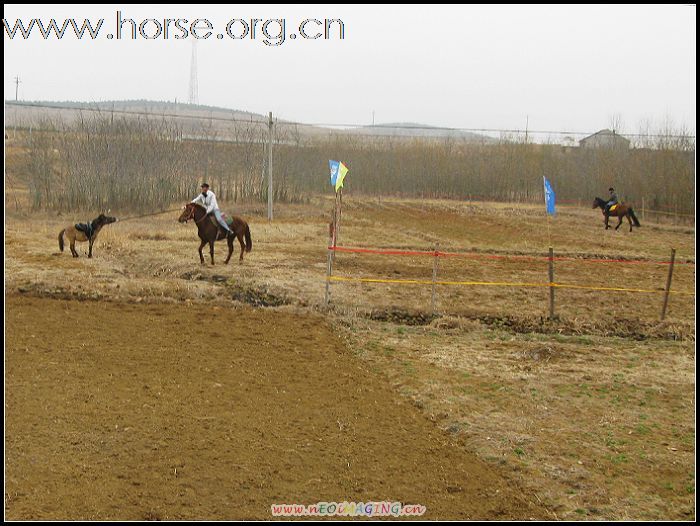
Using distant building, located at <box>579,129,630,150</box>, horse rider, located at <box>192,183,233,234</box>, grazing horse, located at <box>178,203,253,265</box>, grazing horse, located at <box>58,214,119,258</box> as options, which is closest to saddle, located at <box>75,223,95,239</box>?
grazing horse, located at <box>58,214,119,258</box>

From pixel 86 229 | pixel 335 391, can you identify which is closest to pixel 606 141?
pixel 86 229

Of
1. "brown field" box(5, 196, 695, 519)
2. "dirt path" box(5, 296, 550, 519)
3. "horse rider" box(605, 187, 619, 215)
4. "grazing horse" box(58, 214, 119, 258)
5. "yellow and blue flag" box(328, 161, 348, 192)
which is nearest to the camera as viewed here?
"dirt path" box(5, 296, 550, 519)

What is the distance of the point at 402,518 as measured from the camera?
5.09m

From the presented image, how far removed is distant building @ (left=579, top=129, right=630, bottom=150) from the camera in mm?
38969

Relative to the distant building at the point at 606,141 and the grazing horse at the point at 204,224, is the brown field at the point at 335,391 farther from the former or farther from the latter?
the distant building at the point at 606,141

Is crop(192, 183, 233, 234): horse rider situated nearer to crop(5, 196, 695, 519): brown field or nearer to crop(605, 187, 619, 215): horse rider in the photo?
crop(5, 196, 695, 519): brown field

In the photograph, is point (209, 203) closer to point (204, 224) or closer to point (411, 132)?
point (204, 224)

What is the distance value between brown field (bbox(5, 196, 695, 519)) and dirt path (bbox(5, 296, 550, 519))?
0.02 m

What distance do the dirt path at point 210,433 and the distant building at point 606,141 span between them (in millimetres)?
32934

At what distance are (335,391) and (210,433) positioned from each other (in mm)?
1773

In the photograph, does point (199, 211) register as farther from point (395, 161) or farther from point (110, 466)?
point (395, 161)

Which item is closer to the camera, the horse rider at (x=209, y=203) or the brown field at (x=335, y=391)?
the brown field at (x=335, y=391)

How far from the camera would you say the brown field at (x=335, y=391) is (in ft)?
17.9

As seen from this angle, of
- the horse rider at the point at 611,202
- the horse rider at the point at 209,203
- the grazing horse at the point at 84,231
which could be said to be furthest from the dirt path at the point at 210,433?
the horse rider at the point at 611,202
